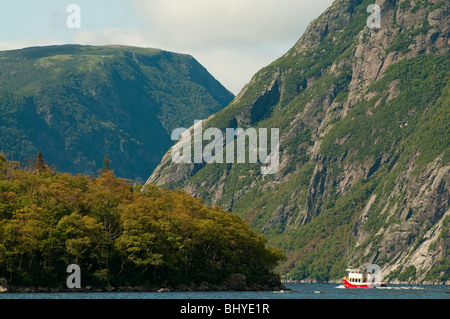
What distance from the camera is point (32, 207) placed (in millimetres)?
182125

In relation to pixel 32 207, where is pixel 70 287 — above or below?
below

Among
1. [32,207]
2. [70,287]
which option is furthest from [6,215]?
[70,287]
